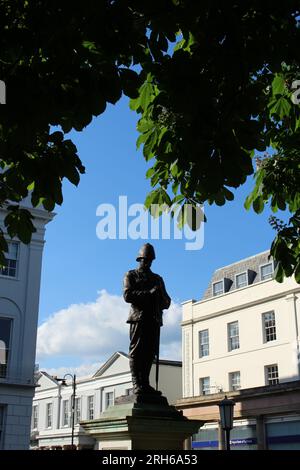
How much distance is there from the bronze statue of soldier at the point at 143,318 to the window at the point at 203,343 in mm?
29071

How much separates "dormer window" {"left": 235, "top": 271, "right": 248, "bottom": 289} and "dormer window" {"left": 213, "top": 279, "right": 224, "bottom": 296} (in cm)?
127

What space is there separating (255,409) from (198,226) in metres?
24.7

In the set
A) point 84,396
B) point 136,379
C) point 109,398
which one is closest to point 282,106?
point 136,379

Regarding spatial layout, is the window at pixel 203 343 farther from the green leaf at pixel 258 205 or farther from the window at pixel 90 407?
the green leaf at pixel 258 205

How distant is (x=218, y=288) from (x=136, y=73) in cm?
3508

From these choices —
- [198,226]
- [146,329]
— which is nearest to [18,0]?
[198,226]

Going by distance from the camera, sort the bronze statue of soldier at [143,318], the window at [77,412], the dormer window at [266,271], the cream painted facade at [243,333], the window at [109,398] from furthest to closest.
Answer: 1. the window at [77,412]
2. the window at [109,398]
3. the dormer window at [266,271]
4. the cream painted facade at [243,333]
5. the bronze statue of soldier at [143,318]

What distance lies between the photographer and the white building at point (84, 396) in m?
43.5

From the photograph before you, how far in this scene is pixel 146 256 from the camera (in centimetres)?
841

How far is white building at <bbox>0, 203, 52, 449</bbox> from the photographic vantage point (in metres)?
27.4

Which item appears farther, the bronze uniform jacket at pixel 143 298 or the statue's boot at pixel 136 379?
the bronze uniform jacket at pixel 143 298

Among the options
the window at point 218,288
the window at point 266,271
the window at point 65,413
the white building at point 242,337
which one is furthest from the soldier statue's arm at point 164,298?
the window at point 65,413
